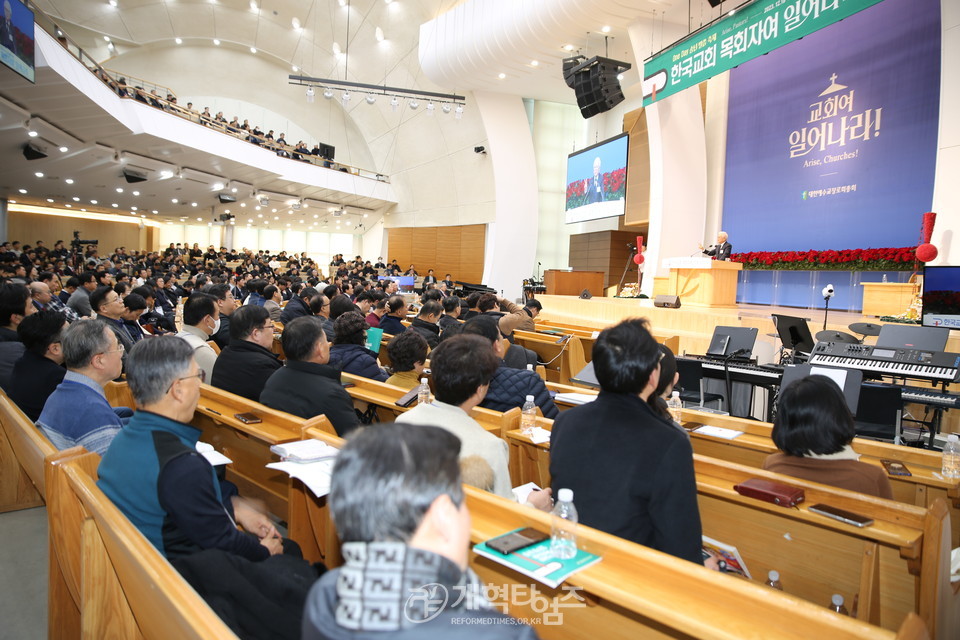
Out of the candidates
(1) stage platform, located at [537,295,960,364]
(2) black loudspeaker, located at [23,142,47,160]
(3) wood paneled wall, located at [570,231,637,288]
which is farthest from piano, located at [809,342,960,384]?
(2) black loudspeaker, located at [23,142,47,160]

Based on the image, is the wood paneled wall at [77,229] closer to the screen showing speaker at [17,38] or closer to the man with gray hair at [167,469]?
the screen showing speaker at [17,38]

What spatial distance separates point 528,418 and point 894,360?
123 inches

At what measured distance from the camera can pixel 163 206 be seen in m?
21.3

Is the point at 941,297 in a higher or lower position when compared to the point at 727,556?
higher

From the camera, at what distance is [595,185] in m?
A: 14.3

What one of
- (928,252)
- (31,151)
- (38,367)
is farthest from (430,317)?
(31,151)

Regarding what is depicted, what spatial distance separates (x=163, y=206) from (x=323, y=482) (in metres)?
22.8

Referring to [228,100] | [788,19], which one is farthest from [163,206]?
[788,19]

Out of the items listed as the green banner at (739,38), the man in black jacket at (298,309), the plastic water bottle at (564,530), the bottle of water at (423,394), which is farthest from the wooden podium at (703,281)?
the plastic water bottle at (564,530)

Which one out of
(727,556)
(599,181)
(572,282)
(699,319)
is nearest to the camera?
(727,556)

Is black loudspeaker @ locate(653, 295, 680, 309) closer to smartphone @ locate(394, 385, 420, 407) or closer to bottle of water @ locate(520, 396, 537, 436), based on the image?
bottle of water @ locate(520, 396, 537, 436)

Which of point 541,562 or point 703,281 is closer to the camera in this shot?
point 541,562

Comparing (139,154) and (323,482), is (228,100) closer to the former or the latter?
(139,154)

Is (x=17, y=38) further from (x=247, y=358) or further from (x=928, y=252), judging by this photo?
(x=928, y=252)
